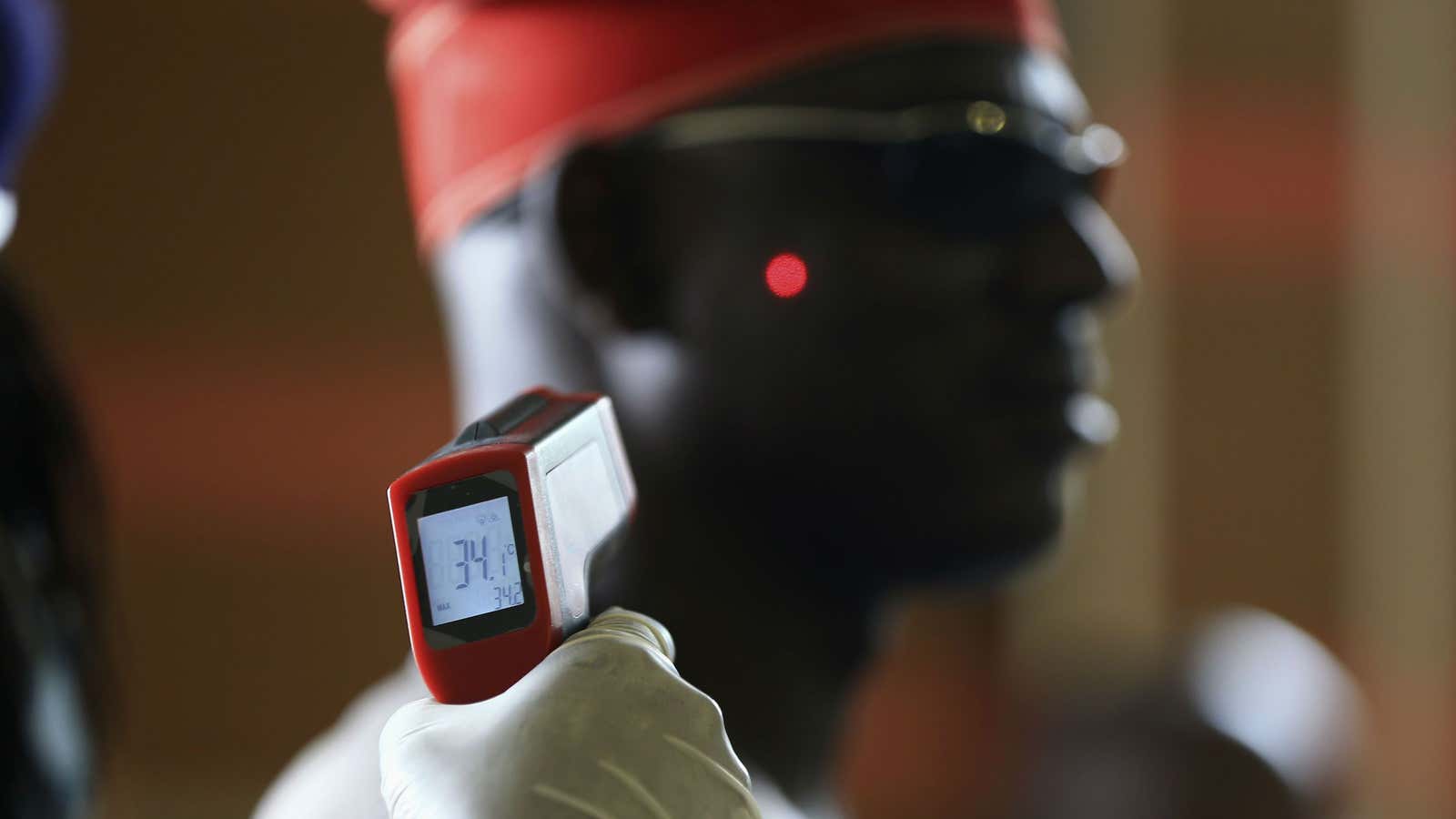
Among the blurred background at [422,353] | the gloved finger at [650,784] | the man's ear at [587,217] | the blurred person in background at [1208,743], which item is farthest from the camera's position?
the blurred background at [422,353]

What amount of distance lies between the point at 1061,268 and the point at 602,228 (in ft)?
1.02

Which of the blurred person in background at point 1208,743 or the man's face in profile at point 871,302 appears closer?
the man's face in profile at point 871,302

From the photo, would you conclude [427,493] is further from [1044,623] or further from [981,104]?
[1044,623]

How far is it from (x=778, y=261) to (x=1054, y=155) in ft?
0.68

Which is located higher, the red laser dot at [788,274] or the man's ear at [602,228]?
the man's ear at [602,228]

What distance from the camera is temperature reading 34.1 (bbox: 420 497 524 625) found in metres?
0.51

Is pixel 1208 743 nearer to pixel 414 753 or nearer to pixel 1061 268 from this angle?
pixel 1061 268

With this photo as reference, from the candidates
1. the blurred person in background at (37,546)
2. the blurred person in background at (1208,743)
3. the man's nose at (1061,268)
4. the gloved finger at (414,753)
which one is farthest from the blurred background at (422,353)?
the gloved finger at (414,753)

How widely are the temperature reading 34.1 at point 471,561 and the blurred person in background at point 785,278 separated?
0.55 meters

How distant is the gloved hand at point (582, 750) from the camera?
488 mm

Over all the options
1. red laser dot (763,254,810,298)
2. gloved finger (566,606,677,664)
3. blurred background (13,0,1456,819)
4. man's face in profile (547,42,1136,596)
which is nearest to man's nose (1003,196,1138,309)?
man's face in profile (547,42,1136,596)

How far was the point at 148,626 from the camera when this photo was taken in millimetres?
2918

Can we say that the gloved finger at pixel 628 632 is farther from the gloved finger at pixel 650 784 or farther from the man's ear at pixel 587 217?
the man's ear at pixel 587 217

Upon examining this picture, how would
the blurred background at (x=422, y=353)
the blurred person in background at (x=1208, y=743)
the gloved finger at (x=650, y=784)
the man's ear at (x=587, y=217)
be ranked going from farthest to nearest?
the blurred background at (x=422, y=353) → the blurred person in background at (x=1208, y=743) → the man's ear at (x=587, y=217) → the gloved finger at (x=650, y=784)
